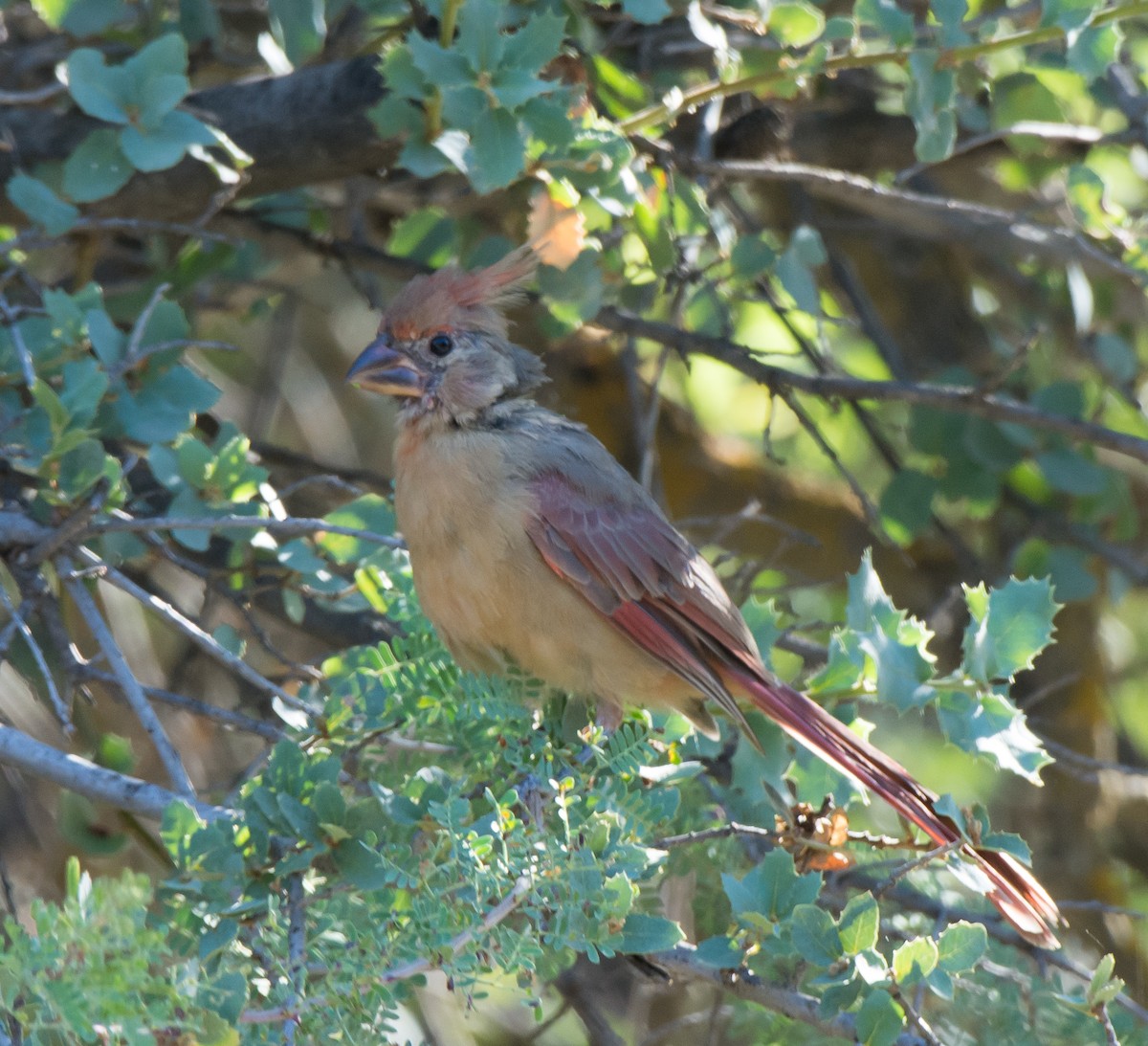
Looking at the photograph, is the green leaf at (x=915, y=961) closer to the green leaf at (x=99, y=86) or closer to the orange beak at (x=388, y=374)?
the orange beak at (x=388, y=374)

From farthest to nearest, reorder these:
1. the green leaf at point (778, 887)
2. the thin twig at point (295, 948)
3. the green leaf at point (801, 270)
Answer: the green leaf at point (801, 270) → the green leaf at point (778, 887) → the thin twig at point (295, 948)

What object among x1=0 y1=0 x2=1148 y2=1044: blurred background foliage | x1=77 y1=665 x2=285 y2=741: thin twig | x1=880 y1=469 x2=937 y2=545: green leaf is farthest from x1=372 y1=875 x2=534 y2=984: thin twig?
x1=880 y1=469 x2=937 y2=545: green leaf

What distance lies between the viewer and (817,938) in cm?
227

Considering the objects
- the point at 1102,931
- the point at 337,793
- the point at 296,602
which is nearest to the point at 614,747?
the point at 337,793

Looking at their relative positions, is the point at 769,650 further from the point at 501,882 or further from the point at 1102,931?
the point at 1102,931

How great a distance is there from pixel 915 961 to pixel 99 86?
7.83 feet

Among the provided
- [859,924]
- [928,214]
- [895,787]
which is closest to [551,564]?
[895,787]

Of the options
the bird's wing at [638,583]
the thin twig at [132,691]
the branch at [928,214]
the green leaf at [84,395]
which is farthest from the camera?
the branch at [928,214]

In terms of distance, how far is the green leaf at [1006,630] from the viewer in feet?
9.12

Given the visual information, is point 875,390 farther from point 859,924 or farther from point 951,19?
point 859,924

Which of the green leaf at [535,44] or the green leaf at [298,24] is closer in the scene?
the green leaf at [535,44]

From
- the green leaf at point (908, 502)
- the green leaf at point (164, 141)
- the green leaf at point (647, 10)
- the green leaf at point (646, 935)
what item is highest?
the green leaf at point (647, 10)

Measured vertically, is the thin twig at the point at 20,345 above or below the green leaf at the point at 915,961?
above

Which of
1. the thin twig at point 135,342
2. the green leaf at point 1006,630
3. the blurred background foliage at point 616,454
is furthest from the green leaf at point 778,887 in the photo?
the thin twig at point 135,342
